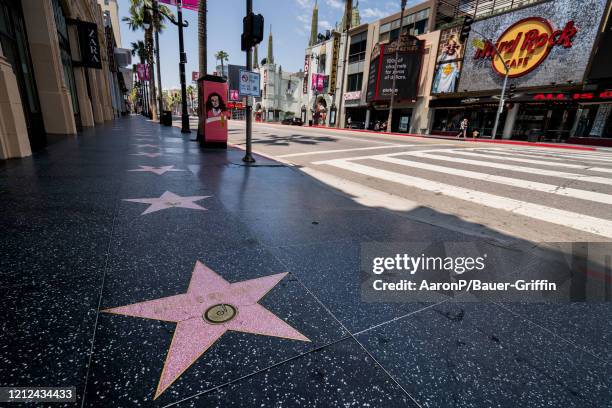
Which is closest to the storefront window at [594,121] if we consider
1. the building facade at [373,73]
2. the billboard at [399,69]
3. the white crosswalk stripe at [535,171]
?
the building facade at [373,73]

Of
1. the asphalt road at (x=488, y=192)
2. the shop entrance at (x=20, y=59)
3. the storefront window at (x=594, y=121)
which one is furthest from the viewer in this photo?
the storefront window at (x=594, y=121)

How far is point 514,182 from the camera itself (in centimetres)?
623

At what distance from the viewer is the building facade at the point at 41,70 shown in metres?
5.67

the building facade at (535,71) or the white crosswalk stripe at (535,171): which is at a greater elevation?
the building facade at (535,71)

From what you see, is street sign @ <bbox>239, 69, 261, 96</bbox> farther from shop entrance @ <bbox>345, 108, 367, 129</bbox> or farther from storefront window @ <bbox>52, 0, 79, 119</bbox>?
shop entrance @ <bbox>345, 108, 367, 129</bbox>

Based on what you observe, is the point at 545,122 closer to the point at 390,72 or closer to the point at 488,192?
the point at 390,72

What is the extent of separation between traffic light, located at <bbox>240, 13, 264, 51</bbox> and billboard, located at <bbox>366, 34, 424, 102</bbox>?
91.0ft

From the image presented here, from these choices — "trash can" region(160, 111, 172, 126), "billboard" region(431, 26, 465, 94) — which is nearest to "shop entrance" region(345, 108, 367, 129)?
"billboard" region(431, 26, 465, 94)

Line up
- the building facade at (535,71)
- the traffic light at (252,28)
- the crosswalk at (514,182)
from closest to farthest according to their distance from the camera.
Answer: the crosswalk at (514,182), the traffic light at (252,28), the building facade at (535,71)

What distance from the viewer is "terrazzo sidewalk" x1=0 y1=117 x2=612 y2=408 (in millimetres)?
1310

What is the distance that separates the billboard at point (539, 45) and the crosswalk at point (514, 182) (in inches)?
683

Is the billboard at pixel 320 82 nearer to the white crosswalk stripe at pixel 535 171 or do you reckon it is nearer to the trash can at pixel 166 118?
the trash can at pixel 166 118

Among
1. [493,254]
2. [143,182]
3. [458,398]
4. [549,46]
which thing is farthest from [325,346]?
[549,46]

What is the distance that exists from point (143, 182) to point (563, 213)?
6.62m
